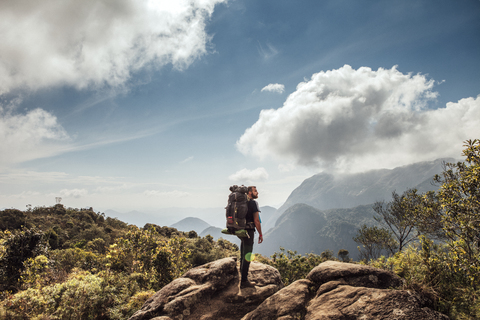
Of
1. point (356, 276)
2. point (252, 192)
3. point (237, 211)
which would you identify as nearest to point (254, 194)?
point (252, 192)

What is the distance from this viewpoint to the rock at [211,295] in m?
7.23

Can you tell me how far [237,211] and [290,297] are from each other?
130 inches

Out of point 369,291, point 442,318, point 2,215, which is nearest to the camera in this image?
point 442,318

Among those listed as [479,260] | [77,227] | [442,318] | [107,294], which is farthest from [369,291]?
[77,227]

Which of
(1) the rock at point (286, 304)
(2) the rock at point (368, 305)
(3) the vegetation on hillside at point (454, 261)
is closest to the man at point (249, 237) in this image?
(1) the rock at point (286, 304)

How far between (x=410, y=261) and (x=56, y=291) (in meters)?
14.8

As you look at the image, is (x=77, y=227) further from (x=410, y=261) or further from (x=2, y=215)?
(x=410, y=261)

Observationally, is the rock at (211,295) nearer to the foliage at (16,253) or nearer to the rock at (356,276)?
the rock at (356,276)

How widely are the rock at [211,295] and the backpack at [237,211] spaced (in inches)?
86.8

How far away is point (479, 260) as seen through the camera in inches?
221

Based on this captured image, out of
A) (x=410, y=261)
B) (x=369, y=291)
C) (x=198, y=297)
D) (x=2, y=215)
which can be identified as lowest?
(x=198, y=297)

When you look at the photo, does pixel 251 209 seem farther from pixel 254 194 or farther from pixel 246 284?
pixel 246 284

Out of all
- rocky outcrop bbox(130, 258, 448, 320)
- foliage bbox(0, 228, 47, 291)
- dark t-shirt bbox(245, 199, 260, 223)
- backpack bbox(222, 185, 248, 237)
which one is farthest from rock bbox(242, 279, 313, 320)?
foliage bbox(0, 228, 47, 291)

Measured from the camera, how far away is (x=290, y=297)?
6508mm
